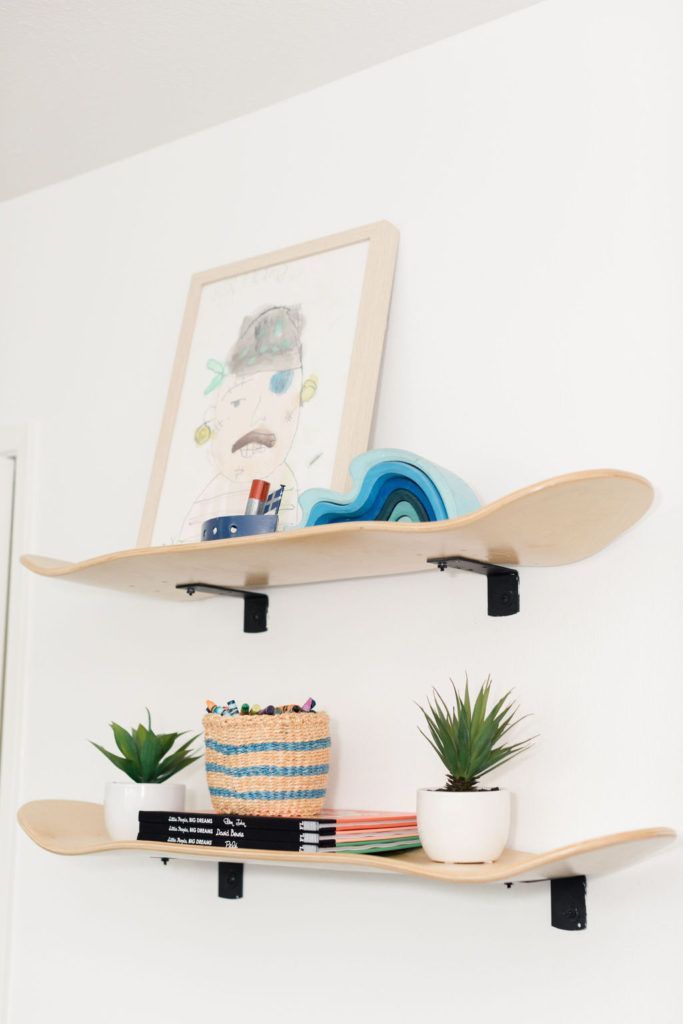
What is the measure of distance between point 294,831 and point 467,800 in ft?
0.71

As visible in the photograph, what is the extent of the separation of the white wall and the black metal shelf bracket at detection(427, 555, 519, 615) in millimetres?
21

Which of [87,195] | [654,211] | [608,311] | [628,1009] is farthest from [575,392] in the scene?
[87,195]

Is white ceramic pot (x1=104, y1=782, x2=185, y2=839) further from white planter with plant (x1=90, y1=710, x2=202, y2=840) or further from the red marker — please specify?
the red marker

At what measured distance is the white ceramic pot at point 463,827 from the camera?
3.89 feet

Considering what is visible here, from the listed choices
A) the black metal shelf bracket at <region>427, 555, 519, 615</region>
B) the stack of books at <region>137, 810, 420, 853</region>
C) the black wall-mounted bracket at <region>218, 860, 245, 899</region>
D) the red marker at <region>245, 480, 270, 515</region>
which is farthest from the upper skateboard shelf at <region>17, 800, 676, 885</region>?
the red marker at <region>245, 480, 270, 515</region>

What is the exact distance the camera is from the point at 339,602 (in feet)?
5.08

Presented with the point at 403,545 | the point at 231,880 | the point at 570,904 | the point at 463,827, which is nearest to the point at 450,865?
the point at 463,827

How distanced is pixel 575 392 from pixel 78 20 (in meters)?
0.95

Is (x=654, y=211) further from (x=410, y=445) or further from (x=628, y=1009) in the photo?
(x=628, y=1009)

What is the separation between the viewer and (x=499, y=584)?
4.58ft

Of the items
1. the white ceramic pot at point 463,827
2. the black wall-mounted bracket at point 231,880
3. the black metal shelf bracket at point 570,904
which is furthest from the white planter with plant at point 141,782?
the black metal shelf bracket at point 570,904

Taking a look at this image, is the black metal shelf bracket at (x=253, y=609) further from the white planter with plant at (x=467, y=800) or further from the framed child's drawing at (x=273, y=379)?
the white planter with plant at (x=467, y=800)

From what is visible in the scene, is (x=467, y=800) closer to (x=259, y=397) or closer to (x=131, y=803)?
(x=131, y=803)

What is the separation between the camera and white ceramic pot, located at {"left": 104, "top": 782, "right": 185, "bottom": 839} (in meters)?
1.49
